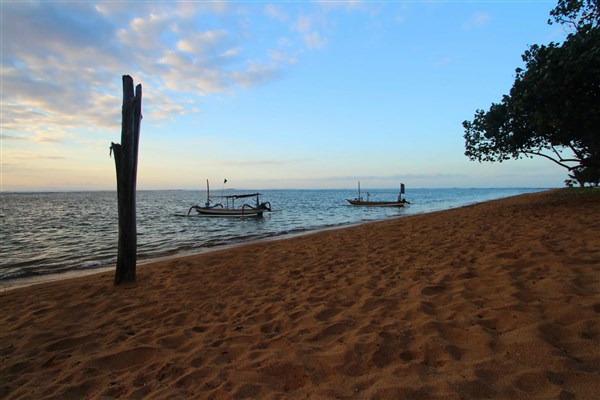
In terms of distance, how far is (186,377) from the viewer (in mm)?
3055

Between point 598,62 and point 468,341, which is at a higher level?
point 598,62

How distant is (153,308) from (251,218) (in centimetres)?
2323

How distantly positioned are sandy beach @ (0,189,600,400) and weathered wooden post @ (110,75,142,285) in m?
0.56

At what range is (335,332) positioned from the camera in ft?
12.3

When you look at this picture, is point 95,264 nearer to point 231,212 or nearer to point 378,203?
point 231,212

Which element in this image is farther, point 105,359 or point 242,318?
point 242,318

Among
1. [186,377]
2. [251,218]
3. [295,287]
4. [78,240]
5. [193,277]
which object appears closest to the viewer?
[186,377]

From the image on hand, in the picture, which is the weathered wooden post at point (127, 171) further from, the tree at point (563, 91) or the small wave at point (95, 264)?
the tree at point (563, 91)

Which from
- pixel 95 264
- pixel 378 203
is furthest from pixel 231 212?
pixel 378 203

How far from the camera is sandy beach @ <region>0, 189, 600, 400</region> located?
2666 mm

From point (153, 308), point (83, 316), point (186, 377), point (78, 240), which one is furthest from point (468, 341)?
point (78, 240)

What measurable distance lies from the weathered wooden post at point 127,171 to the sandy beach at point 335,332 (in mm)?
563

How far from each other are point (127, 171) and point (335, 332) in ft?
18.6

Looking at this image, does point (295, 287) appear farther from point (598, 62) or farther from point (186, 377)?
point (598, 62)
